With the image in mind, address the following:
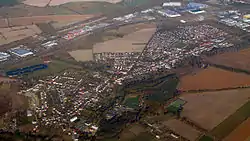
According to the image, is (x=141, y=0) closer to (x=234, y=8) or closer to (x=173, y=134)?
(x=234, y=8)

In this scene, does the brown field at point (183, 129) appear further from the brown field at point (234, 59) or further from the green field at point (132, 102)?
the brown field at point (234, 59)

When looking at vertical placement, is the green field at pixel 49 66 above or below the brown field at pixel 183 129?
above

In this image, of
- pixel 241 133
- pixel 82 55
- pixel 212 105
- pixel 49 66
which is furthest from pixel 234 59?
pixel 49 66

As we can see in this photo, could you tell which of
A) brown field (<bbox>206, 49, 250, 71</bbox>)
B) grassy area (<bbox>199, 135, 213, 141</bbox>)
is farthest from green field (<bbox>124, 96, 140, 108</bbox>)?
brown field (<bbox>206, 49, 250, 71</bbox>)

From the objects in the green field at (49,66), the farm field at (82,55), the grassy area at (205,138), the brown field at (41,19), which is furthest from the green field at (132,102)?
the brown field at (41,19)

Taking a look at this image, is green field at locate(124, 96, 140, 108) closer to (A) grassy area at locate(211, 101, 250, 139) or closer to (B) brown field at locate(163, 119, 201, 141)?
(B) brown field at locate(163, 119, 201, 141)
